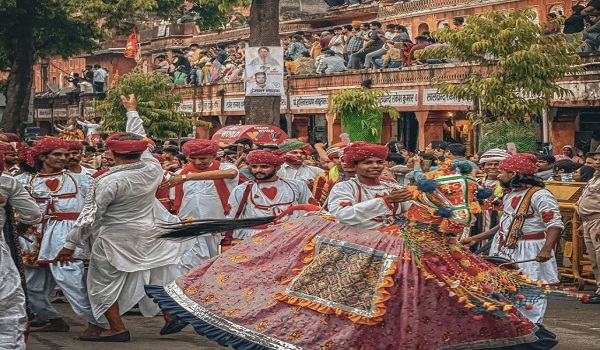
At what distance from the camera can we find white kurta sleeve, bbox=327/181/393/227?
10.0m

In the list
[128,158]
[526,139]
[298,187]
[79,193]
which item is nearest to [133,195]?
[128,158]

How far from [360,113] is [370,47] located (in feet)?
15.0

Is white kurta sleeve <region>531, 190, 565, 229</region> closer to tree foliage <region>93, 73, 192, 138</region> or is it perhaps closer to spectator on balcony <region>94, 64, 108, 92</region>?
tree foliage <region>93, 73, 192, 138</region>

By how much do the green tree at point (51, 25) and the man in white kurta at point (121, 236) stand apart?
22019mm

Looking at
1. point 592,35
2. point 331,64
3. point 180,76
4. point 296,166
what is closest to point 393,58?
point 331,64

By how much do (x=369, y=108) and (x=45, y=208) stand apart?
1165 centimetres

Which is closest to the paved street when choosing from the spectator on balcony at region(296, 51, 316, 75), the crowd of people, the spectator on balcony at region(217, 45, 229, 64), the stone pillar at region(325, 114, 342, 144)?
the crowd of people

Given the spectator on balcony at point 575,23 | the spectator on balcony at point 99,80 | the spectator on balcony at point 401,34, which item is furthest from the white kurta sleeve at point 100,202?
the spectator on balcony at point 99,80

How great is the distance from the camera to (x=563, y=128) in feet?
79.5

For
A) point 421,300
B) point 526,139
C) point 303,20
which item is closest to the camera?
point 421,300

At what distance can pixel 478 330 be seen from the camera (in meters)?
9.84

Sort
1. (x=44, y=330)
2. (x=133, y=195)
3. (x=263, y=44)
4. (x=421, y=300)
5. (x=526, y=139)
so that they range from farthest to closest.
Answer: (x=263, y=44)
(x=526, y=139)
(x=44, y=330)
(x=133, y=195)
(x=421, y=300)

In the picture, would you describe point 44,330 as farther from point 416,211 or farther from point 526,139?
point 526,139

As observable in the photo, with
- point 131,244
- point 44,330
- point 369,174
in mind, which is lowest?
point 44,330
